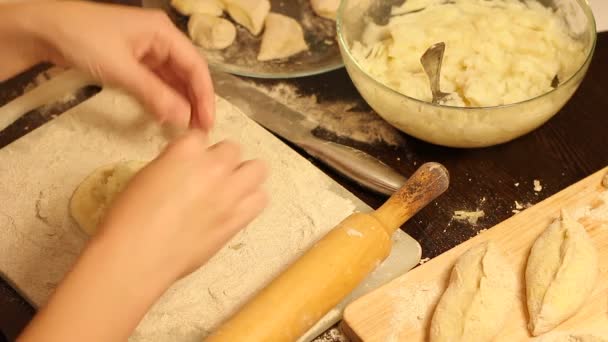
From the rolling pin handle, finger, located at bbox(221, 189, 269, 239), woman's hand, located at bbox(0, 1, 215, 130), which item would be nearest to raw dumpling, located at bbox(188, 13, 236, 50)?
woman's hand, located at bbox(0, 1, 215, 130)

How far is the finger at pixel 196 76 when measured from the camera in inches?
38.7

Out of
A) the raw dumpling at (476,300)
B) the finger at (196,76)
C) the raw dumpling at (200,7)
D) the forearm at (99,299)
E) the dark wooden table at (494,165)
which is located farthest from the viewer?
the raw dumpling at (200,7)

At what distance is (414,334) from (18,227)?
0.64 metres

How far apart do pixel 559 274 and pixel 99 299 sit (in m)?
0.58

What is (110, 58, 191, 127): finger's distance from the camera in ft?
3.07

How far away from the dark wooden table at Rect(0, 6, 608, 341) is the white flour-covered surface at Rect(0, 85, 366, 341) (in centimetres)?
6

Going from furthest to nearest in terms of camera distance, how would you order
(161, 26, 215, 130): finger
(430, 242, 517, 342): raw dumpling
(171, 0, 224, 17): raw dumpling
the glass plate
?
(171, 0, 224, 17): raw dumpling, the glass plate, (161, 26, 215, 130): finger, (430, 242, 517, 342): raw dumpling

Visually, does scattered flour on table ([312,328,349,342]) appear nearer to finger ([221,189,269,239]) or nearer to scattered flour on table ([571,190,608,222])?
finger ([221,189,269,239])

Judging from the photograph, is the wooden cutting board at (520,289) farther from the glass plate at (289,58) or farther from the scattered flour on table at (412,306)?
the glass plate at (289,58)

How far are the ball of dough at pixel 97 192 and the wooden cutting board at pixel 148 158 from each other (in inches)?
0.9

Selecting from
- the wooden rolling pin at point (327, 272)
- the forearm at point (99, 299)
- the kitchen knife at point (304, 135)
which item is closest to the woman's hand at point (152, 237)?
the forearm at point (99, 299)

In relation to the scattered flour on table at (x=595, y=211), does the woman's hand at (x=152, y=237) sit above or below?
above

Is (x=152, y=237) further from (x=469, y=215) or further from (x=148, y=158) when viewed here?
(x=469, y=215)

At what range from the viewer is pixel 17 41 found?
100 cm
